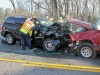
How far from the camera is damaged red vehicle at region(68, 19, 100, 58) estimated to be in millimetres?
9508

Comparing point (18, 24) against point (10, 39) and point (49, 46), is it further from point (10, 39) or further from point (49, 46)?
point (49, 46)

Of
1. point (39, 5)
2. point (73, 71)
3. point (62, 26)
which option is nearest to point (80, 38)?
point (62, 26)

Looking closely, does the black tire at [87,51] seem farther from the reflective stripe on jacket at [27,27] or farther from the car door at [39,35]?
the reflective stripe on jacket at [27,27]

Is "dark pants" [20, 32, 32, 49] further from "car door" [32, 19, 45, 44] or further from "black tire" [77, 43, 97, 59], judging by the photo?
"black tire" [77, 43, 97, 59]

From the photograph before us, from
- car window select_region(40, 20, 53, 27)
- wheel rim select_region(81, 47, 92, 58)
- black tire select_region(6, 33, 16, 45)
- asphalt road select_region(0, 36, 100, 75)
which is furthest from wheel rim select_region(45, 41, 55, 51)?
black tire select_region(6, 33, 16, 45)

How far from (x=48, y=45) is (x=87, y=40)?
2497 millimetres

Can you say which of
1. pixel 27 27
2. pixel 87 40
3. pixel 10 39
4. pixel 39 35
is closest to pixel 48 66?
pixel 87 40

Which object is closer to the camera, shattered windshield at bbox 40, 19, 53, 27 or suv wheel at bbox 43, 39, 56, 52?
suv wheel at bbox 43, 39, 56, 52

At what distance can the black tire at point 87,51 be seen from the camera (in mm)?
9609

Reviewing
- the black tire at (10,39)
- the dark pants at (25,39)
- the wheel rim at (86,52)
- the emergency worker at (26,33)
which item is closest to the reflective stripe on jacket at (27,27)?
the emergency worker at (26,33)

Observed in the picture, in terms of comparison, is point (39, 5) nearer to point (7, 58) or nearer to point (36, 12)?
point (36, 12)

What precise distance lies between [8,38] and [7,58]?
14.8ft

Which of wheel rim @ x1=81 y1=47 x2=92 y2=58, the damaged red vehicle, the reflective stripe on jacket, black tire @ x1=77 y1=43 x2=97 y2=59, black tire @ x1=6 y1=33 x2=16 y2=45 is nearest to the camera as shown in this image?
the damaged red vehicle

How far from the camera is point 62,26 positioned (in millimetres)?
11539
